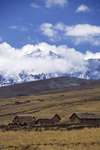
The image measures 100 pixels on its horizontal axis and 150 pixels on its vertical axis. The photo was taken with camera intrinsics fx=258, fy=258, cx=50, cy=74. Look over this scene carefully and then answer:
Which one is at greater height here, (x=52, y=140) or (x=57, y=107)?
(x=57, y=107)

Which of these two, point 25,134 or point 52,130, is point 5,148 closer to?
point 25,134

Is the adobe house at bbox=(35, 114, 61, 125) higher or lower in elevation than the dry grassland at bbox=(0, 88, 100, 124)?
lower

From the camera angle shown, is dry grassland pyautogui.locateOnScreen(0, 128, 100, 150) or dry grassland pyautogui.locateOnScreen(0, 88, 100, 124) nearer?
dry grassland pyautogui.locateOnScreen(0, 128, 100, 150)

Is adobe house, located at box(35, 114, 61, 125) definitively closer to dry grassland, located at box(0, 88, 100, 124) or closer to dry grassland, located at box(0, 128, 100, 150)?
dry grassland, located at box(0, 88, 100, 124)

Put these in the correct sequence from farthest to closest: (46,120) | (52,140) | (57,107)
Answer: (57,107), (46,120), (52,140)

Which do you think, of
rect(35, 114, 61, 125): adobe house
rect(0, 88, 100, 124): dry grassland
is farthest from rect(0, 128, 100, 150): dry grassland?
rect(0, 88, 100, 124): dry grassland

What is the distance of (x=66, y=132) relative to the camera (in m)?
31.7

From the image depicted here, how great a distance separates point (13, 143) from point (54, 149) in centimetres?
557

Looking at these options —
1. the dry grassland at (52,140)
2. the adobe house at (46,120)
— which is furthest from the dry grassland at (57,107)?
the dry grassland at (52,140)

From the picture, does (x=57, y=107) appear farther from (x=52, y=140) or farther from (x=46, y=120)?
(x=52, y=140)

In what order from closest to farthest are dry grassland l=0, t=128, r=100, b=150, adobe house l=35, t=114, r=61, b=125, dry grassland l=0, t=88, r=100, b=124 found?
dry grassland l=0, t=128, r=100, b=150 → adobe house l=35, t=114, r=61, b=125 → dry grassland l=0, t=88, r=100, b=124

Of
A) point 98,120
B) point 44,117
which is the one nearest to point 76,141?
point 98,120

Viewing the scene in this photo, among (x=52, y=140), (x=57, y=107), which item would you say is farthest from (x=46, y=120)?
(x=57, y=107)

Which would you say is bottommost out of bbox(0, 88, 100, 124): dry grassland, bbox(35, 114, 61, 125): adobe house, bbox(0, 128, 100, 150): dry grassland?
bbox(0, 128, 100, 150): dry grassland
